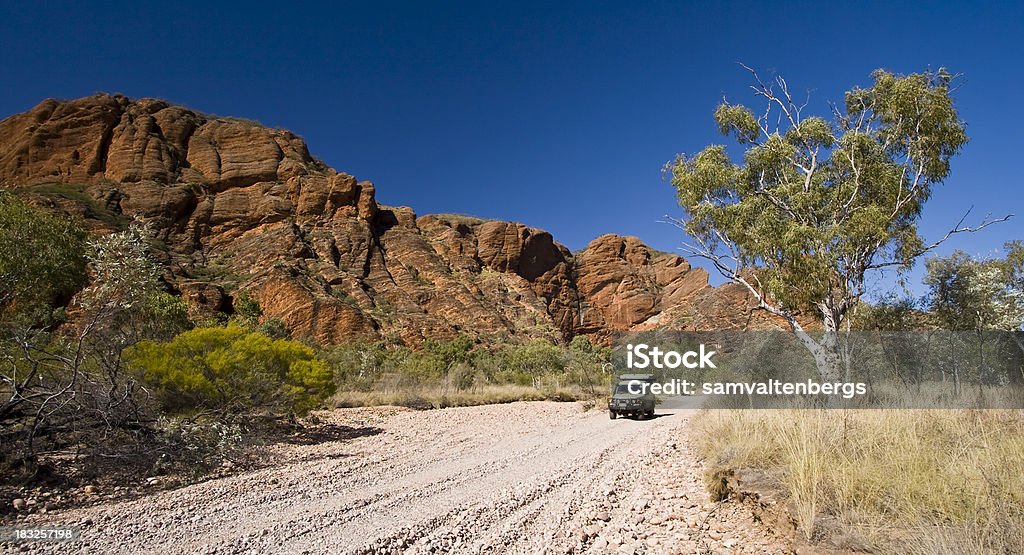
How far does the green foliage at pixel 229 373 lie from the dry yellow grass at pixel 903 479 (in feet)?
27.8

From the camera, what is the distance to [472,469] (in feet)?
23.5

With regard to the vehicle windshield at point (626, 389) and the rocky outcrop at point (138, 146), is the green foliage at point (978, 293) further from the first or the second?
the rocky outcrop at point (138, 146)

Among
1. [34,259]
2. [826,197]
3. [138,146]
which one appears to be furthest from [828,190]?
[138,146]

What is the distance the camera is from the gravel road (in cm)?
409

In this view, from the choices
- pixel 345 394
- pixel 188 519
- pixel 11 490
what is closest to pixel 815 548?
pixel 188 519

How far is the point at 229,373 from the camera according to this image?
371 inches

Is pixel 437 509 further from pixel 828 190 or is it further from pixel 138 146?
pixel 138 146

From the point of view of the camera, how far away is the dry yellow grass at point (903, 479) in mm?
3016

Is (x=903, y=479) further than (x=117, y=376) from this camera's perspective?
No

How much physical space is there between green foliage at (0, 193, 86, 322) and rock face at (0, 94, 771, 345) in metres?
37.9

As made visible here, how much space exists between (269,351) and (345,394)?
8639 millimetres

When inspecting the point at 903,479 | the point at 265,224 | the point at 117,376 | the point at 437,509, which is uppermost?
the point at 265,224

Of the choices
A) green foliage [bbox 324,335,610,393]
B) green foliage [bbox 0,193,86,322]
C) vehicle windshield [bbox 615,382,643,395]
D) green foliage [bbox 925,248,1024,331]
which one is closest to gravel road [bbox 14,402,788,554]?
green foliage [bbox 0,193,86,322]

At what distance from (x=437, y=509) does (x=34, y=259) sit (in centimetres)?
1136
